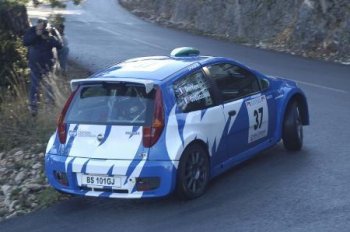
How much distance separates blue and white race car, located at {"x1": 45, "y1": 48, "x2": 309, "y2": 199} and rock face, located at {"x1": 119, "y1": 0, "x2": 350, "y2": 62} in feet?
41.8

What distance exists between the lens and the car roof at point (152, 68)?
7871 mm

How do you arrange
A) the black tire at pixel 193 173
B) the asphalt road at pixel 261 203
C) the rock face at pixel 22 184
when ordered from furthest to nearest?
the rock face at pixel 22 184, the black tire at pixel 193 173, the asphalt road at pixel 261 203

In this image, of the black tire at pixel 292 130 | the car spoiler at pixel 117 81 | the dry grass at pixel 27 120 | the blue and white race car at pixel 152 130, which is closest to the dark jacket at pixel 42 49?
the dry grass at pixel 27 120

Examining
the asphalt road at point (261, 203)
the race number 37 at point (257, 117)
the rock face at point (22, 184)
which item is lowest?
the rock face at point (22, 184)

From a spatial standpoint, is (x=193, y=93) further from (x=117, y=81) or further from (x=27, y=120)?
(x=27, y=120)

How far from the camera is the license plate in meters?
7.39

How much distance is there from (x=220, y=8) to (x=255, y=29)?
4.15 meters

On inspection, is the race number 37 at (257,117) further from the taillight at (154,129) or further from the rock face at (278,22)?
the rock face at (278,22)

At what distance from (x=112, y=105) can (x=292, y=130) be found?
109 inches

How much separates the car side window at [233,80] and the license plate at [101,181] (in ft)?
5.73

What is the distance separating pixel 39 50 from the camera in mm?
12656

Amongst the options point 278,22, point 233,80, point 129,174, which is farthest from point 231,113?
point 278,22

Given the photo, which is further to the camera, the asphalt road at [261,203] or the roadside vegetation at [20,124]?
the roadside vegetation at [20,124]

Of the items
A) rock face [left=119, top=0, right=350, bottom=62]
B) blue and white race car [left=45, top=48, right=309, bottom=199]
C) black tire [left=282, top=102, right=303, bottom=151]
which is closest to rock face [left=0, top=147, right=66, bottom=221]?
blue and white race car [left=45, top=48, right=309, bottom=199]
